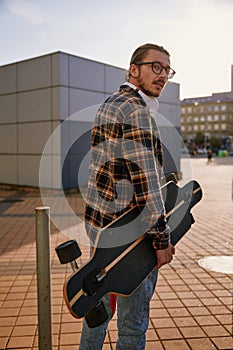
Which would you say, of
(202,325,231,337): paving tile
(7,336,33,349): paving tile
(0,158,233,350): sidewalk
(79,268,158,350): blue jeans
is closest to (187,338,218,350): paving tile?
(0,158,233,350): sidewalk

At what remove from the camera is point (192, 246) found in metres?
6.18

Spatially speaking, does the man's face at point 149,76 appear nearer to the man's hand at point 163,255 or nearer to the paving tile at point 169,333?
the man's hand at point 163,255

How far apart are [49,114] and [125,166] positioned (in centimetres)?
1114

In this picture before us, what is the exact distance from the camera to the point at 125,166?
6.99 ft

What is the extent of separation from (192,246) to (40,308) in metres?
4.25

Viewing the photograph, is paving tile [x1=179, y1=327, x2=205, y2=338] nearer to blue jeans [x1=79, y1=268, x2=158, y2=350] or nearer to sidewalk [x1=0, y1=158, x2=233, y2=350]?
sidewalk [x1=0, y1=158, x2=233, y2=350]

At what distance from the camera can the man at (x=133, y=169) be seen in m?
2.05

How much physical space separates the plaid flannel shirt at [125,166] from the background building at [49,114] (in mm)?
9731

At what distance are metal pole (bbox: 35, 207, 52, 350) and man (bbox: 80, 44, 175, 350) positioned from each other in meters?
0.24

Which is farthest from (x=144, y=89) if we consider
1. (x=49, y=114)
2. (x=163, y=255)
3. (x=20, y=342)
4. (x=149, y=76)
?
(x=49, y=114)

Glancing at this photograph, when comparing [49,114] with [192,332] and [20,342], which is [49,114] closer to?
[20,342]

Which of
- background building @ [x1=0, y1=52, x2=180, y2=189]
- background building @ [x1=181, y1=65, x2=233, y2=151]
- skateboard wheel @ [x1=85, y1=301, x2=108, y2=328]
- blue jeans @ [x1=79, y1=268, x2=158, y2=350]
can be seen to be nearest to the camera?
skateboard wheel @ [x1=85, y1=301, x2=108, y2=328]

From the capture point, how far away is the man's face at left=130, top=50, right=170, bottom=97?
228cm

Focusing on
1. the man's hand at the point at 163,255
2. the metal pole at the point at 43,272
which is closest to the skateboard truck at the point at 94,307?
the metal pole at the point at 43,272
